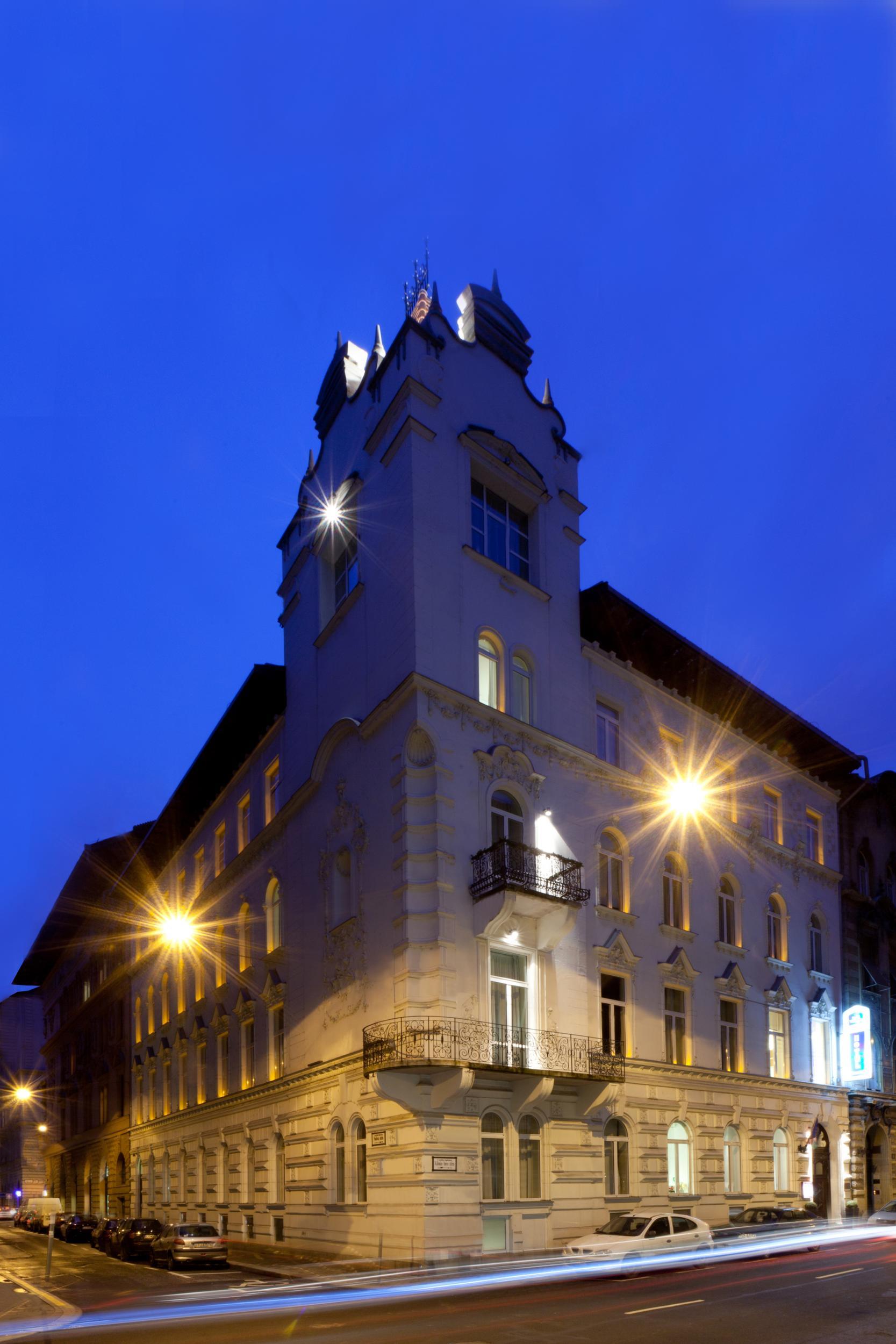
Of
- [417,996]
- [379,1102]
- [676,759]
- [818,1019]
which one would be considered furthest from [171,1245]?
[818,1019]

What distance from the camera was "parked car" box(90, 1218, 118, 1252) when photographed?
131 ft

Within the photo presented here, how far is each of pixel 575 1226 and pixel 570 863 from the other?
926 centimetres

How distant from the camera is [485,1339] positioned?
15547mm

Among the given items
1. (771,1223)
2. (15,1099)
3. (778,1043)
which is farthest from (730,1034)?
(15,1099)

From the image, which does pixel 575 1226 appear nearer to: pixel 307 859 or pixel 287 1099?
pixel 287 1099

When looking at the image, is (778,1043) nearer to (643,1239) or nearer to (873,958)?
(873,958)

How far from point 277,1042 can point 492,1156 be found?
39.4 ft

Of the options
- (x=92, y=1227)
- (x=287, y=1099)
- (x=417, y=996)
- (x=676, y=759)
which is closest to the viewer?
(x=417, y=996)

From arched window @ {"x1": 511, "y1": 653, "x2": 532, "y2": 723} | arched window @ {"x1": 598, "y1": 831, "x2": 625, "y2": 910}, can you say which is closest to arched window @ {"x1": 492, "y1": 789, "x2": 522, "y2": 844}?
arched window @ {"x1": 511, "y1": 653, "x2": 532, "y2": 723}

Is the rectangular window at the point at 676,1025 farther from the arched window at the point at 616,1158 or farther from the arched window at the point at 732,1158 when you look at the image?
the arched window at the point at 616,1158

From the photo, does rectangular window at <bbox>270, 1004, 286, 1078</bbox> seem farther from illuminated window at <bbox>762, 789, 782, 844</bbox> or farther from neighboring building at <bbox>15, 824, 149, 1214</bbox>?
neighboring building at <bbox>15, 824, 149, 1214</bbox>

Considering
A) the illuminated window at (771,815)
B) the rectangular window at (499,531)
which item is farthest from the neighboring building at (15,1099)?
the rectangular window at (499,531)

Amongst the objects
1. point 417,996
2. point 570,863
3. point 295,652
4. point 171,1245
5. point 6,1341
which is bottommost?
point 171,1245

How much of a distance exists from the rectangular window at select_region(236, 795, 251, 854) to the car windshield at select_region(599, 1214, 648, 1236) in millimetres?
21977
